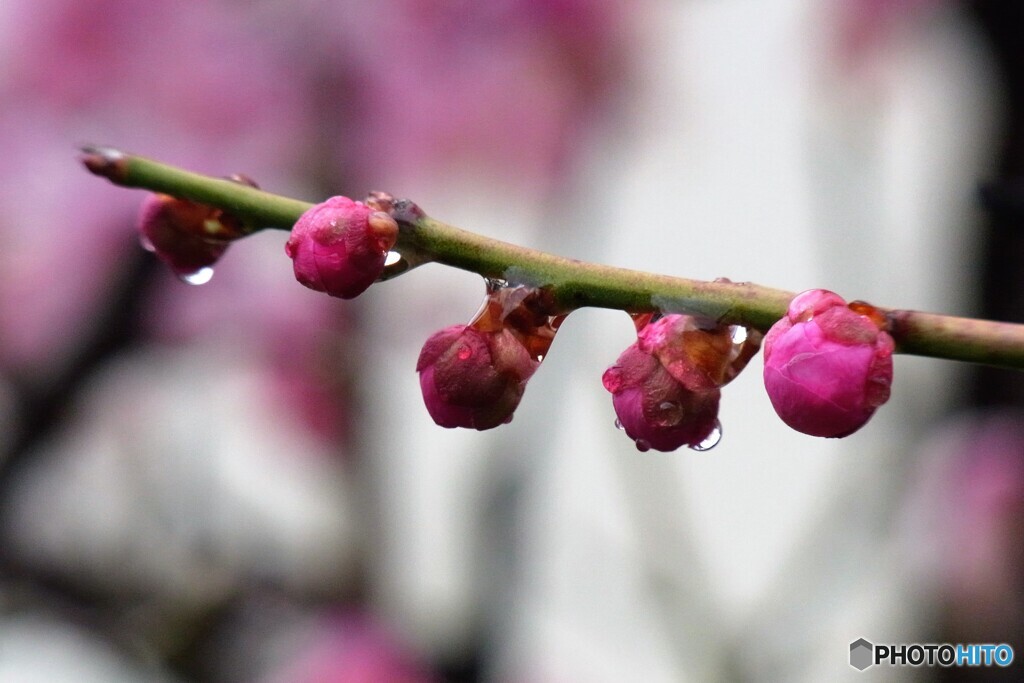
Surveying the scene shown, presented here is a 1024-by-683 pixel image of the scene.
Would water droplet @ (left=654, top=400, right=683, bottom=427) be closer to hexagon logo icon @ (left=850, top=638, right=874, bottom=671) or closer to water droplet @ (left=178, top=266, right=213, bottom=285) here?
A: water droplet @ (left=178, top=266, right=213, bottom=285)

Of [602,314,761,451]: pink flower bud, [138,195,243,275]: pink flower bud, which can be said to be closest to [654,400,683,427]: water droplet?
[602,314,761,451]: pink flower bud

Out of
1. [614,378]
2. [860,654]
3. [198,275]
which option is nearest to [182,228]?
[198,275]

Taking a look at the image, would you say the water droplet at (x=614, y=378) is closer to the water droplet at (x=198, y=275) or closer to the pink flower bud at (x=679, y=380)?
the pink flower bud at (x=679, y=380)

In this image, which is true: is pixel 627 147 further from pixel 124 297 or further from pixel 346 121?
pixel 124 297

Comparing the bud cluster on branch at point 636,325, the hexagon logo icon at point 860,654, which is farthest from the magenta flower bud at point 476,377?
the hexagon logo icon at point 860,654

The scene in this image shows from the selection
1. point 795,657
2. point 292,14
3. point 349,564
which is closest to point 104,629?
point 349,564
